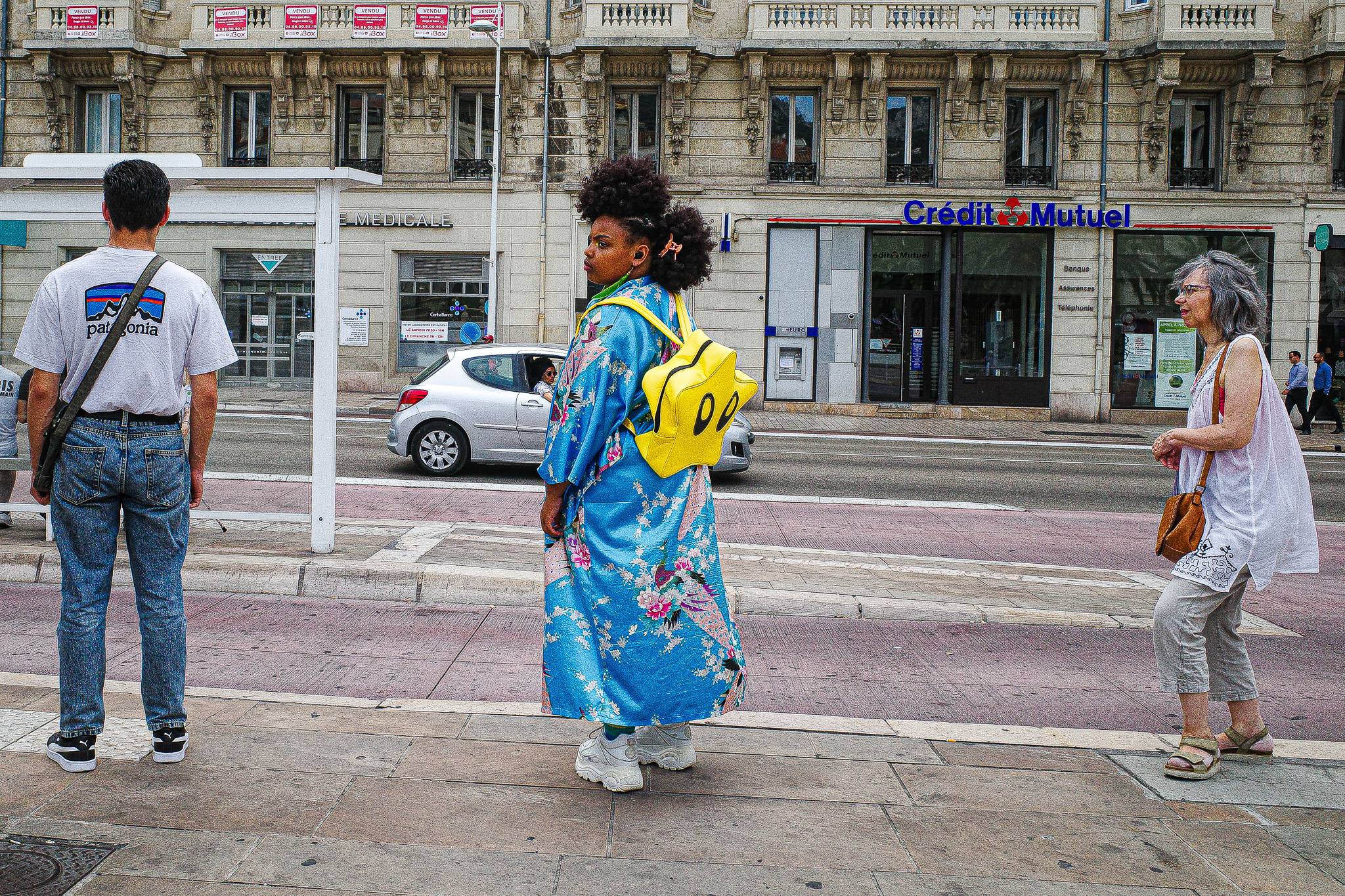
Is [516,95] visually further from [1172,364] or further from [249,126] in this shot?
[1172,364]

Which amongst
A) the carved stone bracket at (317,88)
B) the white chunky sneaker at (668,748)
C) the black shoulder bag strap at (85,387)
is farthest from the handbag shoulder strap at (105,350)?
the carved stone bracket at (317,88)

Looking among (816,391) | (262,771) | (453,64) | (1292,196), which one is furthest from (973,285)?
(262,771)

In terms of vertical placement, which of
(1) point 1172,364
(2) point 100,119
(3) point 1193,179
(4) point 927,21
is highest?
(4) point 927,21

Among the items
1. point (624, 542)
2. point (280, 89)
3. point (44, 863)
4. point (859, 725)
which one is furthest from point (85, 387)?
point (280, 89)

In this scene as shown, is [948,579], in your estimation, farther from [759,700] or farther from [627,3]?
[627,3]

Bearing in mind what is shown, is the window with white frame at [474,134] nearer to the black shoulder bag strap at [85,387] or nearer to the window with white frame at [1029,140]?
the window with white frame at [1029,140]

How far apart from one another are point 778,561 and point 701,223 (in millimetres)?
4001

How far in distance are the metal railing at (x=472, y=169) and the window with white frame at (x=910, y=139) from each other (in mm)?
9041

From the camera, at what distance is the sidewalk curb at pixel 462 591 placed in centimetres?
611

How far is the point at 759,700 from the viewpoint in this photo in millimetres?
4629

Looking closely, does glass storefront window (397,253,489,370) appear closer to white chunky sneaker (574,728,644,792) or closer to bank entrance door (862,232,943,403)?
bank entrance door (862,232,943,403)

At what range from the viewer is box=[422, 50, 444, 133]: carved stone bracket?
24.5 meters

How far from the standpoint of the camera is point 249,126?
25.7 meters

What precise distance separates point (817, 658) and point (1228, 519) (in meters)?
2.09
